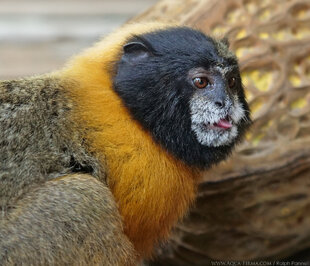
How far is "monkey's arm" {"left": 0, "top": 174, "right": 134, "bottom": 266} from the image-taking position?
353cm

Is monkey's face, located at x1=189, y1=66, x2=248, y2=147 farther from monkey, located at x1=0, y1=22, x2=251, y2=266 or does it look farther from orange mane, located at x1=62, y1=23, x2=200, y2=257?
orange mane, located at x1=62, y1=23, x2=200, y2=257

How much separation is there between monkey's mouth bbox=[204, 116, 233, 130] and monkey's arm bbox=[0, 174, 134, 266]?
75 cm

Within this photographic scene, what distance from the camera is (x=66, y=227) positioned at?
363 centimetres

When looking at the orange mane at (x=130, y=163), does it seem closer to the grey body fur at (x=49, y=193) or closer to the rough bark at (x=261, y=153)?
the grey body fur at (x=49, y=193)

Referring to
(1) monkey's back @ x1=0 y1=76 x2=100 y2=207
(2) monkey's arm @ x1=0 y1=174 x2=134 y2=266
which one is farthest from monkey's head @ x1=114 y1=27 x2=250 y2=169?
(2) monkey's arm @ x1=0 y1=174 x2=134 y2=266

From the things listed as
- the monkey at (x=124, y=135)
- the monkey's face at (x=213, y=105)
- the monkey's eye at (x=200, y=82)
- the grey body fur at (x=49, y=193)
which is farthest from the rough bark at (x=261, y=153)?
the grey body fur at (x=49, y=193)

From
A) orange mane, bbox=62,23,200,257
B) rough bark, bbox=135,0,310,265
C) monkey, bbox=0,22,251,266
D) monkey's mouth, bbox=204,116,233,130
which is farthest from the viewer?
rough bark, bbox=135,0,310,265

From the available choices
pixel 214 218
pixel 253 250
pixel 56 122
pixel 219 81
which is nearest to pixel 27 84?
pixel 56 122

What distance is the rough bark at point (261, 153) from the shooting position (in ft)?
15.4

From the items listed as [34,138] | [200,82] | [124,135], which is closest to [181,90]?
[200,82]

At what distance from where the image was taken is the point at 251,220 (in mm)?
4805

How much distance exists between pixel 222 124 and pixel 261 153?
0.69 m

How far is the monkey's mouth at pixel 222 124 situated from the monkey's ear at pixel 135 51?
569 mm

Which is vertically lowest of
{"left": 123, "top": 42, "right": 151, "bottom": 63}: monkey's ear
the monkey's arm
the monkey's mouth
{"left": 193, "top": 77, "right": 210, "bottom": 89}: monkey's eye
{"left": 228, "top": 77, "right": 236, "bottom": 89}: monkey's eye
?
the monkey's arm
